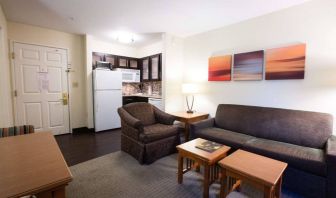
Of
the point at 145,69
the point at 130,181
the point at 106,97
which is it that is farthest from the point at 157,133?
the point at 145,69

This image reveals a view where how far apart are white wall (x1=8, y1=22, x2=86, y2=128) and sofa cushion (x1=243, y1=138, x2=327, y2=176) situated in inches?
153

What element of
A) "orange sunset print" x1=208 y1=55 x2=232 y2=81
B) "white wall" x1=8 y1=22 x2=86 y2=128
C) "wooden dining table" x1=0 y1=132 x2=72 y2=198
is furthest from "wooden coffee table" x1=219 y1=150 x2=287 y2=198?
"white wall" x1=8 y1=22 x2=86 y2=128

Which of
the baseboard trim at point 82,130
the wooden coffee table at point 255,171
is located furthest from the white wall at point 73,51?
the wooden coffee table at point 255,171

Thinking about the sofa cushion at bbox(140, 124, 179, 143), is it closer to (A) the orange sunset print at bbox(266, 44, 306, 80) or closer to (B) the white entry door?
(A) the orange sunset print at bbox(266, 44, 306, 80)

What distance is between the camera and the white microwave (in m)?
4.78

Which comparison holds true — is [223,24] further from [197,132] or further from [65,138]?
[65,138]

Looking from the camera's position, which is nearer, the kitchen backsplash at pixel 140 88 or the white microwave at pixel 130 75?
the white microwave at pixel 130 75

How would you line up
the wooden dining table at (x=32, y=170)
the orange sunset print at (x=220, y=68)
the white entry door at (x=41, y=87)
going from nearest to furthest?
the wooden dining table at (x=32, y=170) → the orange sunset print at (x=220, y=68) → the white entry door at (x=41, y=87)

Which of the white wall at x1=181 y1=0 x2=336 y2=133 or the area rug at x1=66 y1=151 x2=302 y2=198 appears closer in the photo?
the area rug at x1=66 y1=151 x2=302 y2=198

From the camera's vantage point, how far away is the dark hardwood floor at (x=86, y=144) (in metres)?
2.75

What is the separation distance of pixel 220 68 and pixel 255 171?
227cm

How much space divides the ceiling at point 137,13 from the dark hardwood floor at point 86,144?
96.2 inches

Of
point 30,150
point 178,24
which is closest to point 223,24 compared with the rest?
point 178,24

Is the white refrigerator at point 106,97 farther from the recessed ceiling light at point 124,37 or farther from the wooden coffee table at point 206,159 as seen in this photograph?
the wooden coffee table at point 206,159
